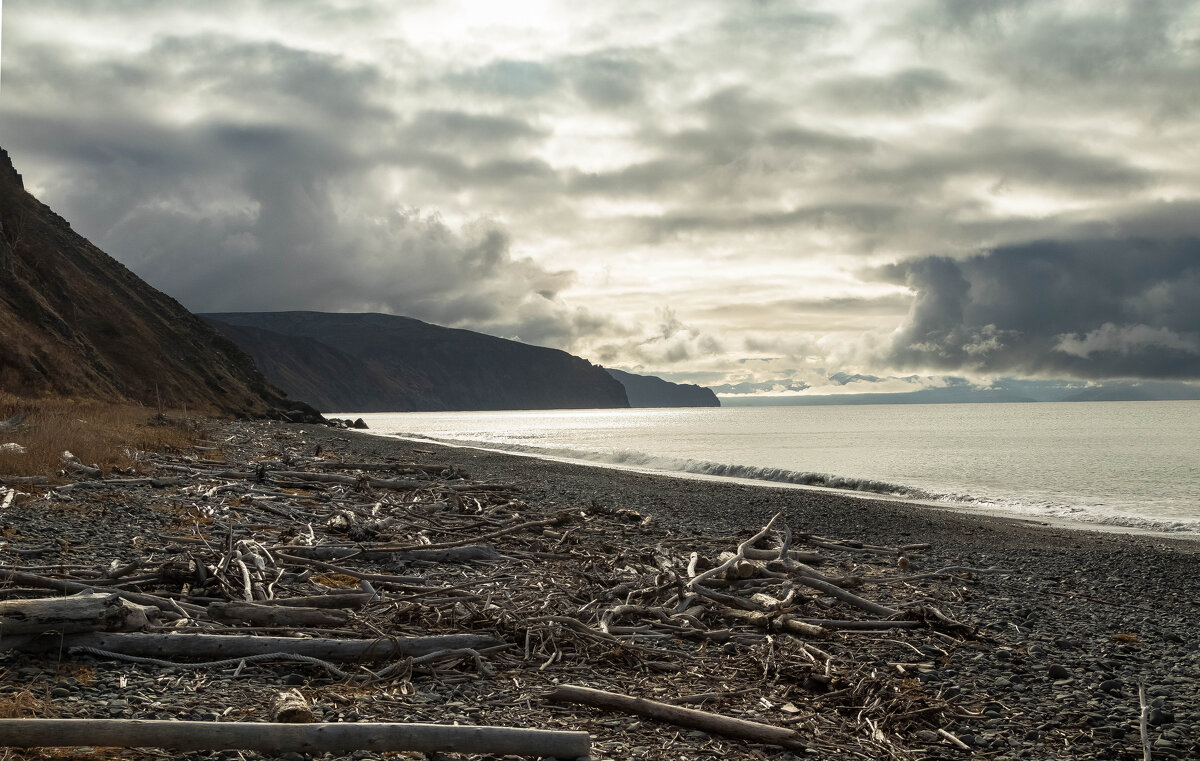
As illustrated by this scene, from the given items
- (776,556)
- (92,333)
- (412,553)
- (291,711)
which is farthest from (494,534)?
(92,333)

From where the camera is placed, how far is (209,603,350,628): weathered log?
19.3 ft

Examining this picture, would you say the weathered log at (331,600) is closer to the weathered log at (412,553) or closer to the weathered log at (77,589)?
the weathered log at (77,589)

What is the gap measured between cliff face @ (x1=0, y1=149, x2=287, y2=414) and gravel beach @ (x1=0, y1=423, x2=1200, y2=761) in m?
32.3

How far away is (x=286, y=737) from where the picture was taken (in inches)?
145

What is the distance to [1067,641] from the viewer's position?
754cm

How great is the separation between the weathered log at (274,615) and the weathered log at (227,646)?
525mm

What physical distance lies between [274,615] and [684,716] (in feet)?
10.7

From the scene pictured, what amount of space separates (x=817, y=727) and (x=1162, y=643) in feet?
16.8

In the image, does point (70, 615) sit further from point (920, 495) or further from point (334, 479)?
point (920, 495)

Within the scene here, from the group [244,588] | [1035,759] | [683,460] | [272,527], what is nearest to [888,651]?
[1035,759]

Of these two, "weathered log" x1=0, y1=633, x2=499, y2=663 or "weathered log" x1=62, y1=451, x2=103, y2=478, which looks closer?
"weathered log" x1=0, y1=633, x2=499, y2=663

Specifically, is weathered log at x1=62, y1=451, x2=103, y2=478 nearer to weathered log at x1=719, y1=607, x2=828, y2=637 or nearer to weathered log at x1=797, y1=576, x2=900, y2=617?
weathered log at x1=719, y1=607, x2=828, y2=637

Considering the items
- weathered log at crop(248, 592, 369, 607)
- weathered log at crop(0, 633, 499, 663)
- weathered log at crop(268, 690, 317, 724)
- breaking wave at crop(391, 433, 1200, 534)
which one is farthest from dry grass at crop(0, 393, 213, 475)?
breaking wave at crop(391, 433, 1200, 534)

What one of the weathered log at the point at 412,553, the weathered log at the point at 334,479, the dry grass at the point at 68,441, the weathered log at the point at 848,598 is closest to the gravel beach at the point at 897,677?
the weathered log at the point at 848,598
